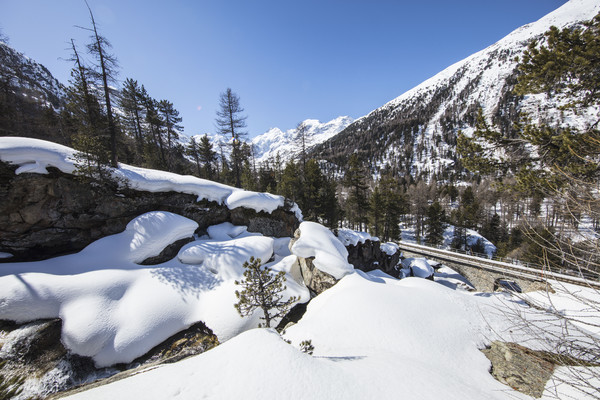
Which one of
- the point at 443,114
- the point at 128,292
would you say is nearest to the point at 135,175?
the point at 128,292

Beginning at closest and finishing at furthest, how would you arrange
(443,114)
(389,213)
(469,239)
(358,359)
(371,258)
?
(358,359)
(371,258)
(389,213)
(469,239)
(443,114)

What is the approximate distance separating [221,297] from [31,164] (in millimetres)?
10248

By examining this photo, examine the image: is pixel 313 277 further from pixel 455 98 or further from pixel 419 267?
pixel 455 98

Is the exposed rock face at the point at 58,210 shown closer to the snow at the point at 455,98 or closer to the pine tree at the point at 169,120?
the pine tree at the point at 169,120

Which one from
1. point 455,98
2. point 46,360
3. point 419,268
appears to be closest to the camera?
point 46,360

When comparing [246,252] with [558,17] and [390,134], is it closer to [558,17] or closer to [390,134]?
[390,134]

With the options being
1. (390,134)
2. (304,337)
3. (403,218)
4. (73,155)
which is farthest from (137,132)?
(390,134)

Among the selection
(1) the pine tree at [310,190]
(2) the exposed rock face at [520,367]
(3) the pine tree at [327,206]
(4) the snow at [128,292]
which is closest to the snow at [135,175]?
(4) the snow at [128,292]

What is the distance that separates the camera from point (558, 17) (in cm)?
16162

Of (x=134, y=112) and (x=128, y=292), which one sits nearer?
(x=128, y=292)

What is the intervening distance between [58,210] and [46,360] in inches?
262

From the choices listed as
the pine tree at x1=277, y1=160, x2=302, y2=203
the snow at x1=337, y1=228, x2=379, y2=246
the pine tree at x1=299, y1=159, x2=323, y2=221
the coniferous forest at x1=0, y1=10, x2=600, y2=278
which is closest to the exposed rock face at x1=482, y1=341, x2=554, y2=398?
the coniferous forest at x1=0, y1=10, x2=600, y2=278

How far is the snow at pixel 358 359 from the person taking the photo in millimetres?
3406

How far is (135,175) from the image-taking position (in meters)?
11.7
